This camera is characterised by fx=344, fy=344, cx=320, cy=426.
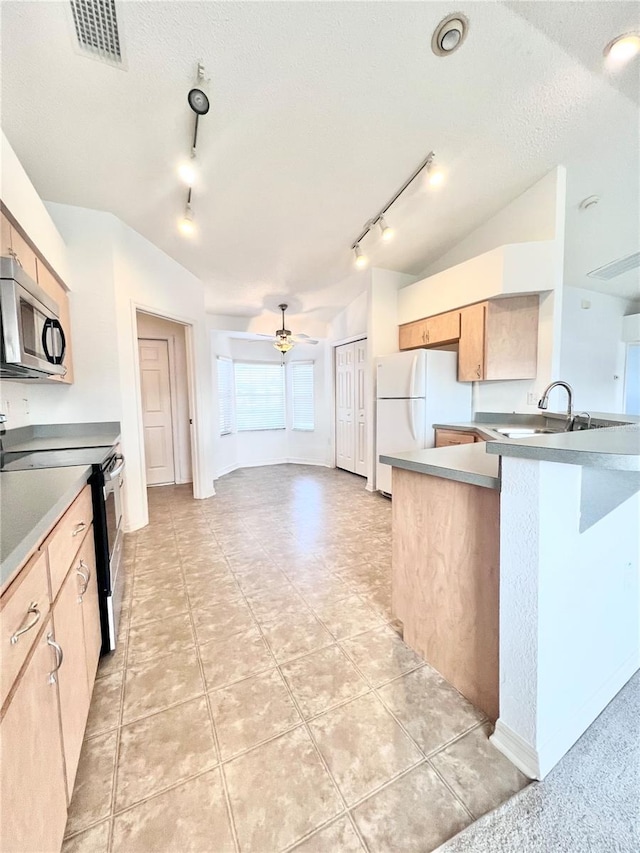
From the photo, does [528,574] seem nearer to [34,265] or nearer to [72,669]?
[72,669]

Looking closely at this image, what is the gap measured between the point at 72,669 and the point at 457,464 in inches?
59.6

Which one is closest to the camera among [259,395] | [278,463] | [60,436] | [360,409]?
[60,436]

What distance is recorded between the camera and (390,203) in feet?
9.98

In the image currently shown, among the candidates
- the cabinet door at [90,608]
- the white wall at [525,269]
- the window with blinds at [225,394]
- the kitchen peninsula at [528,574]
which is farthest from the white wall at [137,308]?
the white wall at [525,269]

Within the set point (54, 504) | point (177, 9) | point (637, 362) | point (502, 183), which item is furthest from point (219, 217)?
point (637, 362)

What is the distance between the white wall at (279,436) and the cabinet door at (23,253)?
335 cm

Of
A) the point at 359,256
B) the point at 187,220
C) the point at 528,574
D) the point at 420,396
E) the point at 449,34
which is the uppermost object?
the point at 449,34

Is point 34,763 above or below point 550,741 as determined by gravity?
above

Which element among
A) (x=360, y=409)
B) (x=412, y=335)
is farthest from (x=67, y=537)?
(x=360, y=409)

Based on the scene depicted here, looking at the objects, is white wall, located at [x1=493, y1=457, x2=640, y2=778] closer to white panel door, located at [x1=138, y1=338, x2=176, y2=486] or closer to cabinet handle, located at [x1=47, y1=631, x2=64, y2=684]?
cabinet handle, located at [x1=47, y1=631, x2=64, y2=684]

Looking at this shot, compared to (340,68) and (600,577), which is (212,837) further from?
(340,68)

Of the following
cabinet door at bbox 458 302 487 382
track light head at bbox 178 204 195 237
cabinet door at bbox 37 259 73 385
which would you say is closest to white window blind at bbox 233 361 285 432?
cabinet door at bbox 37 259 73 385

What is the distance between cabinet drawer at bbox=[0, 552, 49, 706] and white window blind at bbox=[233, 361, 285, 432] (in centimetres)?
514

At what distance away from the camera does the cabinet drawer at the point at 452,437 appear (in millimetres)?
3277
